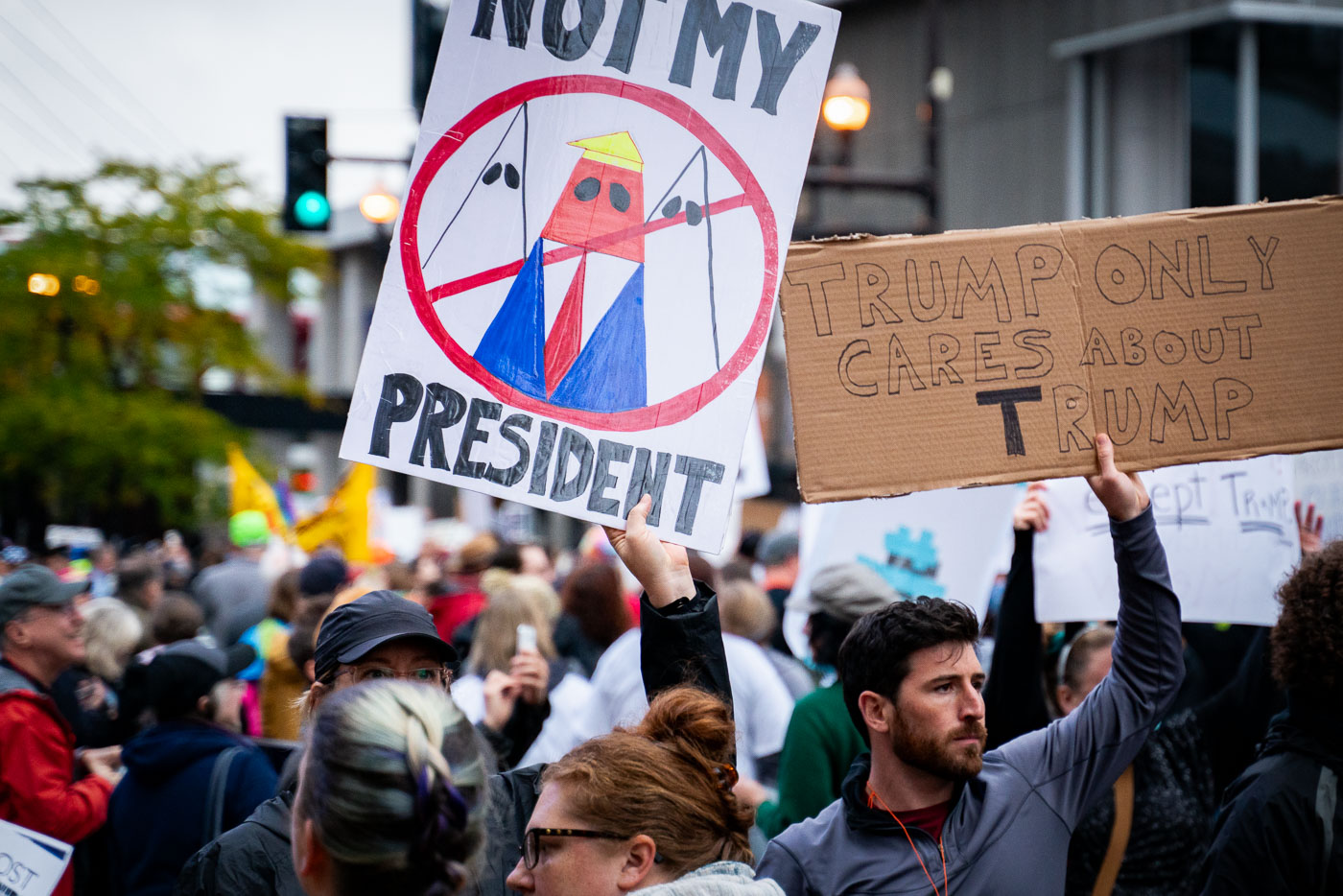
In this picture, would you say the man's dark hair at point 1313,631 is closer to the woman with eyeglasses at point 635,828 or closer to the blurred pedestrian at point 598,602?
the woman with eyeglasses at point 635,828

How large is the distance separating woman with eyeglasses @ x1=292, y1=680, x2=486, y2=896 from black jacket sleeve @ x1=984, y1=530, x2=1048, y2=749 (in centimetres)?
206

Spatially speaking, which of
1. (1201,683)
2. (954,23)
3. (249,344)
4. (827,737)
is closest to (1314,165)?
(954,23)

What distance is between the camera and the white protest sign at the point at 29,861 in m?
3.11

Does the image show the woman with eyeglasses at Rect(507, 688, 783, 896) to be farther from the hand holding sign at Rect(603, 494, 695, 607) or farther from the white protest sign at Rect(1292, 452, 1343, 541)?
the white protest sign at Rect(1292, 452, 1343, 541)

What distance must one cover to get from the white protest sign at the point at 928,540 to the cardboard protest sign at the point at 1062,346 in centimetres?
211

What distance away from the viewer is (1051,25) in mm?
19359

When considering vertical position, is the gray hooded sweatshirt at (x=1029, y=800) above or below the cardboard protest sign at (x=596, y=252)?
below

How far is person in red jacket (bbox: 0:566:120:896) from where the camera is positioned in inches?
151

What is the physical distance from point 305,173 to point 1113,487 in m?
7.80

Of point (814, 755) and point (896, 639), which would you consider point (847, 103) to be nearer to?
point (814, 755)

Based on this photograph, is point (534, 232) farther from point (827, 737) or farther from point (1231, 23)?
point (1231, 23)

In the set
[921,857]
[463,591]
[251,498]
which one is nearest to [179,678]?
[921,857]

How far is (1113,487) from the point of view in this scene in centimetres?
269

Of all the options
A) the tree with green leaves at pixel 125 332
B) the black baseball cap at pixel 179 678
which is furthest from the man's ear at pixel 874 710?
the tree with green leaves at pixel 125 332
